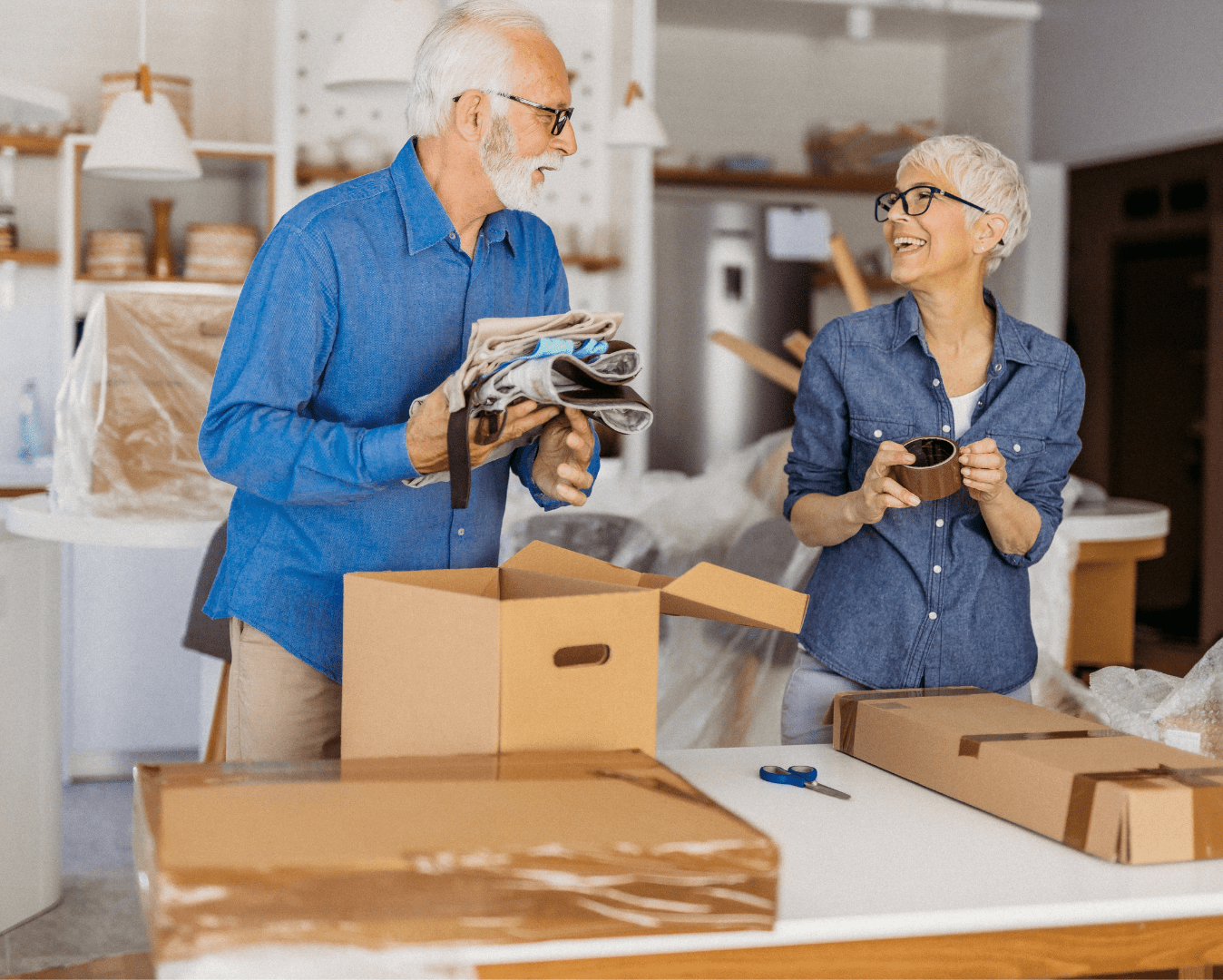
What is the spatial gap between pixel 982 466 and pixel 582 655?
0.61 meters

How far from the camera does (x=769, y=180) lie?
601 cm

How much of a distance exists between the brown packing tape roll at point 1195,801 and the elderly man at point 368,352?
600 mm

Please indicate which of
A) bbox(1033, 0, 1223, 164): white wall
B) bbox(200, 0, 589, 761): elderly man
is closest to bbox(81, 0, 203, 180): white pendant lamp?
bbox(200, 0, 589, 761): elderly man

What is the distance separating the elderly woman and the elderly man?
0.41 metres

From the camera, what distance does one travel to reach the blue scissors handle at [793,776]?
1384 mm

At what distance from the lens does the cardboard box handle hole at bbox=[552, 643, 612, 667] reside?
115cm

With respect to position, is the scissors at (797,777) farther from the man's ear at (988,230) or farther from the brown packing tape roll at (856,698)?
the man's ear at (988,230)

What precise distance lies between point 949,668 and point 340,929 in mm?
1051

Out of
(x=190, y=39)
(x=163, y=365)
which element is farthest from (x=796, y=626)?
(x=190, y=39)

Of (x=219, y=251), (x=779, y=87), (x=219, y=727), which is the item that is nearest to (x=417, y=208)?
(x=219, y=727)

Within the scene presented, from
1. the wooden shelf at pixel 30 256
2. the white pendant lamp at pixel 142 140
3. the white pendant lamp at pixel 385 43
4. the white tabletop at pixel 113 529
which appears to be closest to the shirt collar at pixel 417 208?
the white tabletop at pixel 113 529

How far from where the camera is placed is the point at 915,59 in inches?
257

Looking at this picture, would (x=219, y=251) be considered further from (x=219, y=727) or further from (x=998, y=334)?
(x=998, y=334)

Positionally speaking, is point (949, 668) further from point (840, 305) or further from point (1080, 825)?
point (840, 305)
